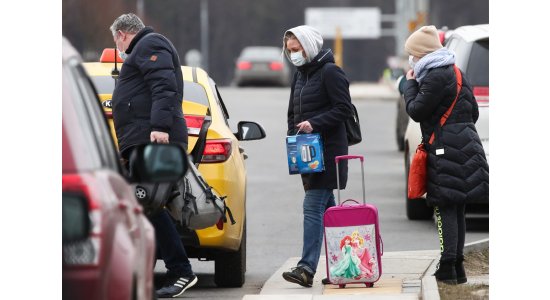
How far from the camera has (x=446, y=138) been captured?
9.64 meters

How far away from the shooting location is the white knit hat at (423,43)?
381 inches

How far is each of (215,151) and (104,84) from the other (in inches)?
35.0

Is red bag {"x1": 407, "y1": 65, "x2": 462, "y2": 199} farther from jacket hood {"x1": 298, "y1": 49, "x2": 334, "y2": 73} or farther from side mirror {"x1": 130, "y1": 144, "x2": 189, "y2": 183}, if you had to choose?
side mirror {"x1": 130, "y1": 144, "x2": 189, "y2": 183}

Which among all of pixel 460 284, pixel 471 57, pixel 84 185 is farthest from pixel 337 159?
pixel 84 185

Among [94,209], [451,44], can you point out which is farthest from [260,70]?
[94,209]

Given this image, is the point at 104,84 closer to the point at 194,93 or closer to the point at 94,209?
the point at 194,93

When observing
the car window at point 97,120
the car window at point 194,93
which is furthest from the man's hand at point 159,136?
the car window at point 97,120

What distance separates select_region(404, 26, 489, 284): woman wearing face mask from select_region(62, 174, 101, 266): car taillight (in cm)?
491

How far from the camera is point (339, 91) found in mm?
10086

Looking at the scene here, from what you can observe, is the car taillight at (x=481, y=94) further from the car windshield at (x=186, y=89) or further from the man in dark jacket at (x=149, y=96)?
the man in dark jacket at (x=149, y=96)

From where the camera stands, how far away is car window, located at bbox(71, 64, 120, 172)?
550 centimetres
